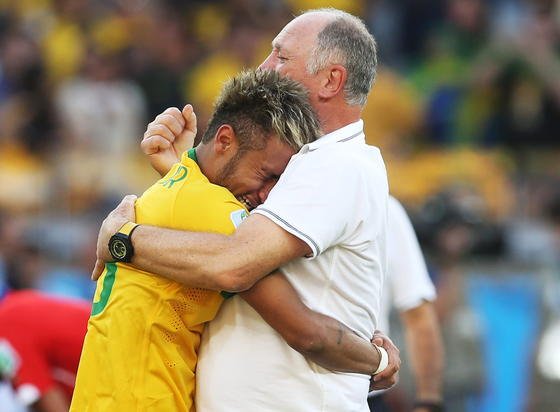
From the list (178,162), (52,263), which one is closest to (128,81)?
(52,263)

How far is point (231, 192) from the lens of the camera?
164 inches

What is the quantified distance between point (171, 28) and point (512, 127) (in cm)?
365

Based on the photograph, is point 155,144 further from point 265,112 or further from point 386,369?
point 386,369

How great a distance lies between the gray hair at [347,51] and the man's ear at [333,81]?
1 cm

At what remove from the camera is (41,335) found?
5.93 metres

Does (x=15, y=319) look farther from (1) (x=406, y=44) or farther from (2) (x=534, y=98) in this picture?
(1) (x=406, y=44)

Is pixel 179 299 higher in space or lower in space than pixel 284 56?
lower

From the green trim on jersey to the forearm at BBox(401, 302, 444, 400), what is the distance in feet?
6.85

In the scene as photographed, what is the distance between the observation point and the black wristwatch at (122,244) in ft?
13.2

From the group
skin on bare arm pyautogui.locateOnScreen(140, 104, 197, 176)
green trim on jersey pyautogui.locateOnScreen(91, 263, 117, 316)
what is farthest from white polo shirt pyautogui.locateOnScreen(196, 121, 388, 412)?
skin on bare arm pyautogui.locateOnScreen(140, 104, 197, 176)

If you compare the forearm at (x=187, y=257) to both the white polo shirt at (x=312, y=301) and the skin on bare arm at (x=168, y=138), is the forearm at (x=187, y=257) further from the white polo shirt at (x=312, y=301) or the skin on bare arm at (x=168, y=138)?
the skin on bare arm at (x=168, y=138)

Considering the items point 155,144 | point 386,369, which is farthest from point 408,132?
point 386,369

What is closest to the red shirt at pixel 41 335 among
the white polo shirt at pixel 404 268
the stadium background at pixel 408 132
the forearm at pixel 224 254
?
the white polo shirt at pixel 404 268

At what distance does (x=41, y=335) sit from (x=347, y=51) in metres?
2.37
